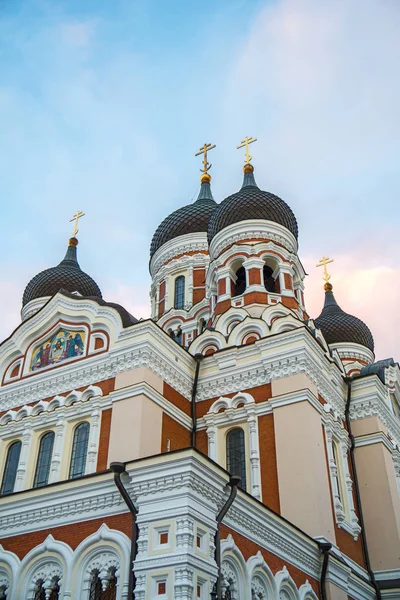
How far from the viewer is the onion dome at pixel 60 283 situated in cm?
2214

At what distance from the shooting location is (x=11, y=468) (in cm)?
1432

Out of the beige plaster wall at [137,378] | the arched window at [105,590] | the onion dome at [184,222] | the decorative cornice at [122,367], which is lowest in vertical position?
the arched window at [105,590]

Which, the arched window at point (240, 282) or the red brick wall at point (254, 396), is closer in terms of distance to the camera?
the red brick wall at point (254, 396)

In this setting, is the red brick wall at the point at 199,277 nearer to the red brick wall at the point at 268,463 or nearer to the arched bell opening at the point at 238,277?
the arched bell opening at the point at 238,277

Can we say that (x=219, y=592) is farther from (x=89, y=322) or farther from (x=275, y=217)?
(x=275, y=217)

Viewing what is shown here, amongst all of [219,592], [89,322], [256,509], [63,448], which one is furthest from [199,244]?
[219,592]

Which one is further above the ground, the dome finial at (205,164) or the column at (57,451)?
the dome finial at (205,164)

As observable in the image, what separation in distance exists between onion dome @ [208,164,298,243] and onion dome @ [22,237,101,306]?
5.00 metres

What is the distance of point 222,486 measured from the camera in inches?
359

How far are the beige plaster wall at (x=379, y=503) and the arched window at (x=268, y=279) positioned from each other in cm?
511

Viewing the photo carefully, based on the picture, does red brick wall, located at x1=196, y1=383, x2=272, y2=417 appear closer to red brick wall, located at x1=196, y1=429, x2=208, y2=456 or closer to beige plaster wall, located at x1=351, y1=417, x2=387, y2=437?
red brick wall, located at x1=196, y1=429, x2=208, y2=456

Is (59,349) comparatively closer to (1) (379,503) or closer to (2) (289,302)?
(2) (289,302)

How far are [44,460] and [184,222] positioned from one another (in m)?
12.4

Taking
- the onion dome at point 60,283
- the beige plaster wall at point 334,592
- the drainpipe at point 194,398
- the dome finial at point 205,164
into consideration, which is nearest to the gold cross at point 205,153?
the dome finial at point 205,164
